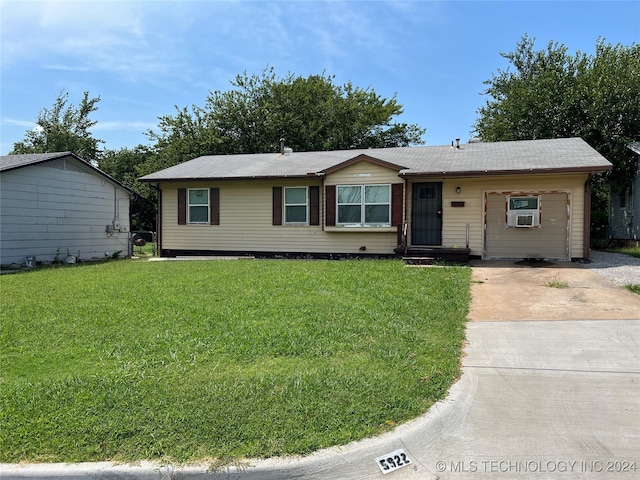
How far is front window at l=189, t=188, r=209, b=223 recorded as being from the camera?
14633mm

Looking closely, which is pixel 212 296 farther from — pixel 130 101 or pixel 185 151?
pixel 185 151

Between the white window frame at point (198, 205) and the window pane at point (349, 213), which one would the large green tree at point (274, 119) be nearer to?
the white window frame at point (198, 205)

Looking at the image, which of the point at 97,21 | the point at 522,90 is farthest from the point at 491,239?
the point at 522,90

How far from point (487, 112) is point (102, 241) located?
22.7 meters

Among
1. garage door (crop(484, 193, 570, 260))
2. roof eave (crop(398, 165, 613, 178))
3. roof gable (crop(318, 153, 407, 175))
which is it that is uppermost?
roof gable (crop(318, 153, 407, 175))

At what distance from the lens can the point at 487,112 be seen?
1041 inches

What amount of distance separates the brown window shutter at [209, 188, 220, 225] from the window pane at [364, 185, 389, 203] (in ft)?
16.8

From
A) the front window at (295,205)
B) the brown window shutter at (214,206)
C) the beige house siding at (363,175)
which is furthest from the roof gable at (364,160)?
the brown window shutter at (214,206)

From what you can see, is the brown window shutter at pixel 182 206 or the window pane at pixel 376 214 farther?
the brown window shutter at pixel 182 206

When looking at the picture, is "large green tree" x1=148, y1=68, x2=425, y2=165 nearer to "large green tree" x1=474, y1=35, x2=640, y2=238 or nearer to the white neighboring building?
"large green tree" x1=474, y1=35, x2=640, y2=238

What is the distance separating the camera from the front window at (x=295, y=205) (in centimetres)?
1361

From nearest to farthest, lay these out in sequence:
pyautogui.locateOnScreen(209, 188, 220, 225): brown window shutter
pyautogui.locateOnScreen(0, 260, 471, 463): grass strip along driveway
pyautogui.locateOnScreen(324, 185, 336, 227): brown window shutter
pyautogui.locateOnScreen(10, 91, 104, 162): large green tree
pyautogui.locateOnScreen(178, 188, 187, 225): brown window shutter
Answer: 1. pyautogui.locateOnScreen(0, 260, 471, 463): grass strip along driveway
2. pyautogui.locateOnScreen(324, 185, 336, 227): brown window shutter
3. pyautogui.locateOnScreen(209, 188, 220, 225): brown window shutter
4. pyautogui.locateOnScreen(178, 188, 187, 225): brown window shutter
5. pyautogui.locateOnScreen(10, 91, 104, 162): large green tree

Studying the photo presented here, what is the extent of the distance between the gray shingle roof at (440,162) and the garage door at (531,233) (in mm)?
1036

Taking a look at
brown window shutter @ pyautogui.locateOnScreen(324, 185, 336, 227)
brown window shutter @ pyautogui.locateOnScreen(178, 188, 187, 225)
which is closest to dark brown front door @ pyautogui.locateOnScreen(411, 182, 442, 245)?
brown window shutter @ pyautogui.locateOnScreen(324, 185, 336, 227)
